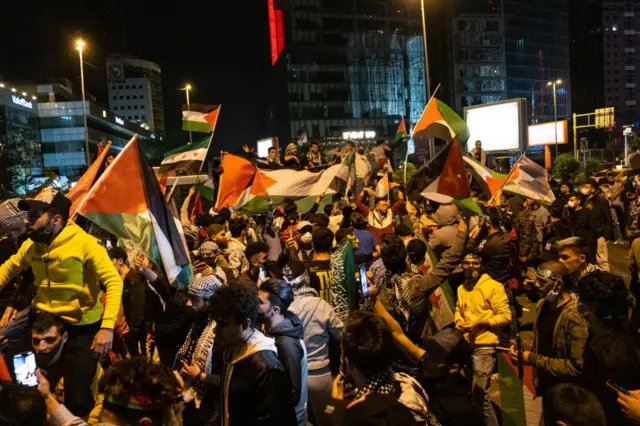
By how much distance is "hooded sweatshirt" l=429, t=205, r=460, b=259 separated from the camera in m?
7.51

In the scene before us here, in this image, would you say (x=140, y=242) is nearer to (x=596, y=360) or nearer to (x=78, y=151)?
(x=596, y=360)

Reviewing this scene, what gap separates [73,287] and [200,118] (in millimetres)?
7116

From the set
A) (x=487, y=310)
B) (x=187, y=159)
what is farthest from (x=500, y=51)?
(x=487, y=310)

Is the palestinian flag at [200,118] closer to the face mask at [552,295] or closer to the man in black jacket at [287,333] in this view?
the man in black jacket at [287,333]

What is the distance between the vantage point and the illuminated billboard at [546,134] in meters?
52.1

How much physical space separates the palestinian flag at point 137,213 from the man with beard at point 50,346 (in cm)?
95

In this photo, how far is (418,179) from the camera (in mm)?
7961

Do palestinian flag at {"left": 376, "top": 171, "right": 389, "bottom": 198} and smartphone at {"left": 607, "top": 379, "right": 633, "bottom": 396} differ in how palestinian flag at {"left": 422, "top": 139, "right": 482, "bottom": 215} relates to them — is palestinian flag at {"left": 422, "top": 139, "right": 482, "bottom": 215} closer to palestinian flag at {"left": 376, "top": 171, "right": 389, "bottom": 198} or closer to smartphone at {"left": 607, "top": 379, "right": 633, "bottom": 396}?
smartphone at {"left": 607, "top": 379, "right": 633, "bottom": 396}

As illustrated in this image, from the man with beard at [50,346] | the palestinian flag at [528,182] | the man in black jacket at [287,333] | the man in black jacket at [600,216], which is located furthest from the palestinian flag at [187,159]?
the man in black jacket at [600,216]

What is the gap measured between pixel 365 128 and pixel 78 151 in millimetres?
49082

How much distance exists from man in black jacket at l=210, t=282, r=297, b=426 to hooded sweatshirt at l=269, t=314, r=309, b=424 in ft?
1.34

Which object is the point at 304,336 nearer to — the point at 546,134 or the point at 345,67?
the point at 546,134

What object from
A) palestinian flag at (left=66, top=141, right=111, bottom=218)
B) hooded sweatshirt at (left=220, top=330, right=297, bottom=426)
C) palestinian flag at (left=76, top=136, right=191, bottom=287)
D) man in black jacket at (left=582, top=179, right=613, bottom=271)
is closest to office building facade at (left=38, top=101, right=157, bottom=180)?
man in black jacket at (left=582, top=179, right=613, bottom=271)

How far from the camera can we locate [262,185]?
9.38 metres
